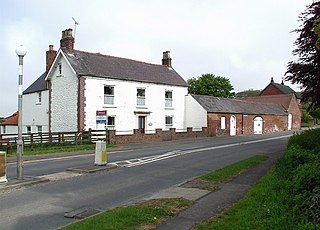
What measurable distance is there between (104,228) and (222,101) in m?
40.0

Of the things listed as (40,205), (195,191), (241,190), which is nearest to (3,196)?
(40,205)

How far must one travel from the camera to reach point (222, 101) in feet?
147

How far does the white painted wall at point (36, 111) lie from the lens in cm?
3447

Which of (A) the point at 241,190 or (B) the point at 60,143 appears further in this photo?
(B) the point at 60,143

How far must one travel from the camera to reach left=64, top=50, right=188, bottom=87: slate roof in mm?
30702

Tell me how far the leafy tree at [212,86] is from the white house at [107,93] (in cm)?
2802

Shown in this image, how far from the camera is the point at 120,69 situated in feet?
112

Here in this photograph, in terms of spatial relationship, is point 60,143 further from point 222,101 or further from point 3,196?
point 222,101

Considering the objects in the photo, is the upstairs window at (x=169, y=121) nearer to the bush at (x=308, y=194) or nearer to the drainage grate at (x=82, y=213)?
the drainage grate at (x=82, y=213)

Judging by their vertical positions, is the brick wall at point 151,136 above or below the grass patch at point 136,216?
above

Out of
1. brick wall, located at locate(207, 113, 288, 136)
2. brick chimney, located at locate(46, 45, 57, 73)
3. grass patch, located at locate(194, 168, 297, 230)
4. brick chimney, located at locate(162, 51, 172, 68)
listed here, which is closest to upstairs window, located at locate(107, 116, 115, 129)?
brick chimney, located at locate(46, 45, 57, 73)

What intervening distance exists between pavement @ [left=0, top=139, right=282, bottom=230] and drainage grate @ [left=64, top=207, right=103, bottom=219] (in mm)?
1825

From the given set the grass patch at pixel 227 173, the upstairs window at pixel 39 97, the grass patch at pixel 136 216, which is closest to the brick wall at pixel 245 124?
the upstairs window at pixel 39 97

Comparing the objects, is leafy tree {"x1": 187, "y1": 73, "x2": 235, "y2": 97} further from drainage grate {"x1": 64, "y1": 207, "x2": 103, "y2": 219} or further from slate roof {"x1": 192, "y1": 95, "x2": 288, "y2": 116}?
drainage grate {"x1": 64, "y1": 207, "x2": 103, "y2": 219}
